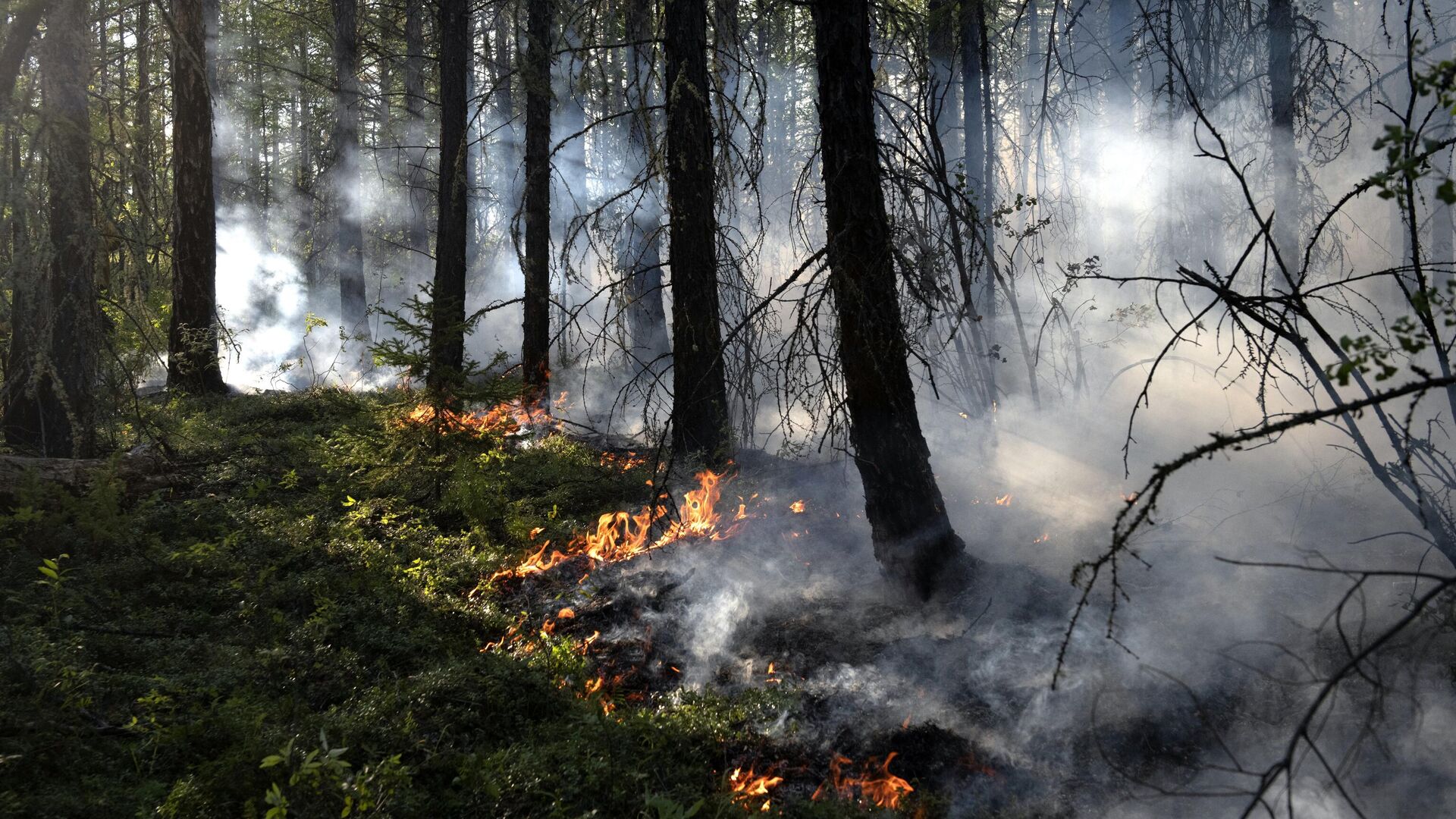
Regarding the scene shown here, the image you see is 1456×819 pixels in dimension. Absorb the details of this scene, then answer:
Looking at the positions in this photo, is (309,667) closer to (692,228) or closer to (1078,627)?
(1078,627)

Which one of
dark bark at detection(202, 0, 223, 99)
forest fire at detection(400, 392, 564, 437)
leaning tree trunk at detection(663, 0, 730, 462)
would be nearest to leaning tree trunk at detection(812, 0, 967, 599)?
leaning tree trunk at detection(663, 0, 730, 462)

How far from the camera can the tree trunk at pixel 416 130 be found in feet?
44.0

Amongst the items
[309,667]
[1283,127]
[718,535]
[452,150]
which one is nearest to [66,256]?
[309,667]

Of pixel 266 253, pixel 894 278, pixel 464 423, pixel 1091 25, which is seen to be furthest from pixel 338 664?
pixel 266 253

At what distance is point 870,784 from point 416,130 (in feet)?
82.7

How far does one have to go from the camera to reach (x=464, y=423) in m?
7.17

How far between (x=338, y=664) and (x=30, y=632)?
144 centimetres

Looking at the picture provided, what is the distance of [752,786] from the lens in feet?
12.5

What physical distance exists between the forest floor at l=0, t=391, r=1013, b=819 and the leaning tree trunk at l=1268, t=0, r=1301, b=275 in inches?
330

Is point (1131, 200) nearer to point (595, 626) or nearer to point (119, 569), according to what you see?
point (595, 626)

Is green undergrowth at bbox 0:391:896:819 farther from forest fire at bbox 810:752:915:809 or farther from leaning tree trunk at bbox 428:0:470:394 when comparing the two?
leaning tree trunk at bbox 428:0:470:394

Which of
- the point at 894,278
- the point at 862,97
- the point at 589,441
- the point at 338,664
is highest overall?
the point at 862,97

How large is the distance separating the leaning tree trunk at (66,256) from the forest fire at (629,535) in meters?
3.07

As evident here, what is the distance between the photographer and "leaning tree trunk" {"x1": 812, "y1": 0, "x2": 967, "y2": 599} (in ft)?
15.4
